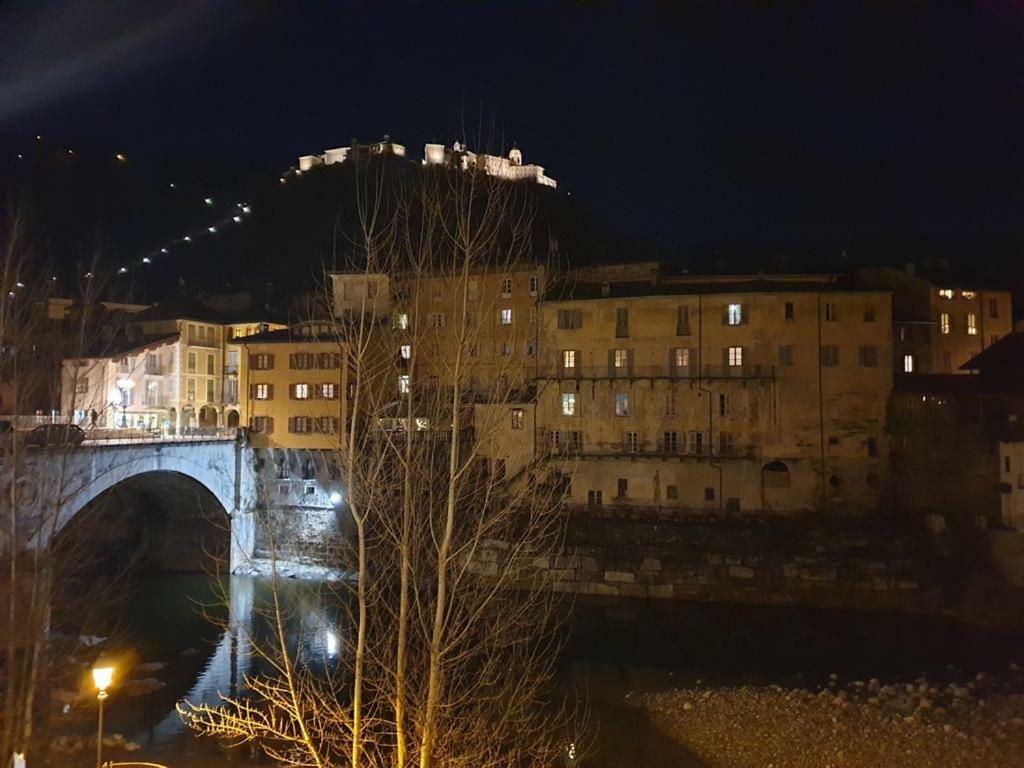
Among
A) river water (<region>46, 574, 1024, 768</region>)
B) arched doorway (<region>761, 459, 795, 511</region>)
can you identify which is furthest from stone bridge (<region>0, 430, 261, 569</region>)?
arched doorway (<region>761, 459, 795, 511</region>)

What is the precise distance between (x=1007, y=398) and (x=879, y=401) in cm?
552

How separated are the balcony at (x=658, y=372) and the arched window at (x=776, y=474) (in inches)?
184

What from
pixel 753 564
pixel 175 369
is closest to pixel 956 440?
Answer: pixel 753 564

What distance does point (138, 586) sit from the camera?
3728 centimetres

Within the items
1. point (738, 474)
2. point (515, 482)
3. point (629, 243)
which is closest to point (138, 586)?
point (515, 482)

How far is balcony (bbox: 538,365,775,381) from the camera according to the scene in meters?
38.6

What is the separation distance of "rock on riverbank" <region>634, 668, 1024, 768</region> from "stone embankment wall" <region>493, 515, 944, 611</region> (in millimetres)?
7651

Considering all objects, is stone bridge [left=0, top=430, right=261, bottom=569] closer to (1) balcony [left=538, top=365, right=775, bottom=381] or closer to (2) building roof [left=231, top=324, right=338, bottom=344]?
(2) building roof [left=231, top=324, right=338, bottom=344]

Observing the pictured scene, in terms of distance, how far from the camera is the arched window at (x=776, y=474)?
38.0m

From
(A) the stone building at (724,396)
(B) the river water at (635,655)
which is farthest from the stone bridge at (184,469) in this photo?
(A) the stone building at (724,396)

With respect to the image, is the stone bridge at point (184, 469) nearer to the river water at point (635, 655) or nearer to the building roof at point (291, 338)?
the river water at point (635, 655)

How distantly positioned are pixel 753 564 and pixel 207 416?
42215mm

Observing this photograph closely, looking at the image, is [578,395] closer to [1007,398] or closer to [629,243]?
[1007,398]

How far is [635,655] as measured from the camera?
26.9 metres
